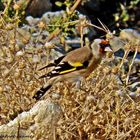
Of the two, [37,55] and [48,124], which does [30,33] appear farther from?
[48,124]

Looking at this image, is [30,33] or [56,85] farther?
[30,33]

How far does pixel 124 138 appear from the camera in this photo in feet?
15.5

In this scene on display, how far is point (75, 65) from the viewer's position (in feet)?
16.3

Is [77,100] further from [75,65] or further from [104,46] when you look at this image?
[104,46]

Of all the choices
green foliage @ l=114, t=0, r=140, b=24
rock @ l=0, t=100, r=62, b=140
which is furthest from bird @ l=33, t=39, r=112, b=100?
green foliage @ l=114, t=0, r=140, b=24

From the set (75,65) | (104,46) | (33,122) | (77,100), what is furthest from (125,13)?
(33,122)

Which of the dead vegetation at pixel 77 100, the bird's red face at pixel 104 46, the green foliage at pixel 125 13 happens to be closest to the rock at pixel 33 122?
the dead vegetation at pixel 77 100

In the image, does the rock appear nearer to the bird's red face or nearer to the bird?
the bird

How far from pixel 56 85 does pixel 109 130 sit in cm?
61

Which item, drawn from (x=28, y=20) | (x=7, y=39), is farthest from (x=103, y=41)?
(x=28, y=20)

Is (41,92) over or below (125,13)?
Answer: over

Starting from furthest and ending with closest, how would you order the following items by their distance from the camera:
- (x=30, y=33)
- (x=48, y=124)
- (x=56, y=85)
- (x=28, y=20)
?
(x=28, y=20) < (x=30, y=33) < (x=56, y=85) < (x=48, y=124)

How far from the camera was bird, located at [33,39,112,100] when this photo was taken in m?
4.89

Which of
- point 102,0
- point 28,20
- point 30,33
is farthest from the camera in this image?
point 102,0
